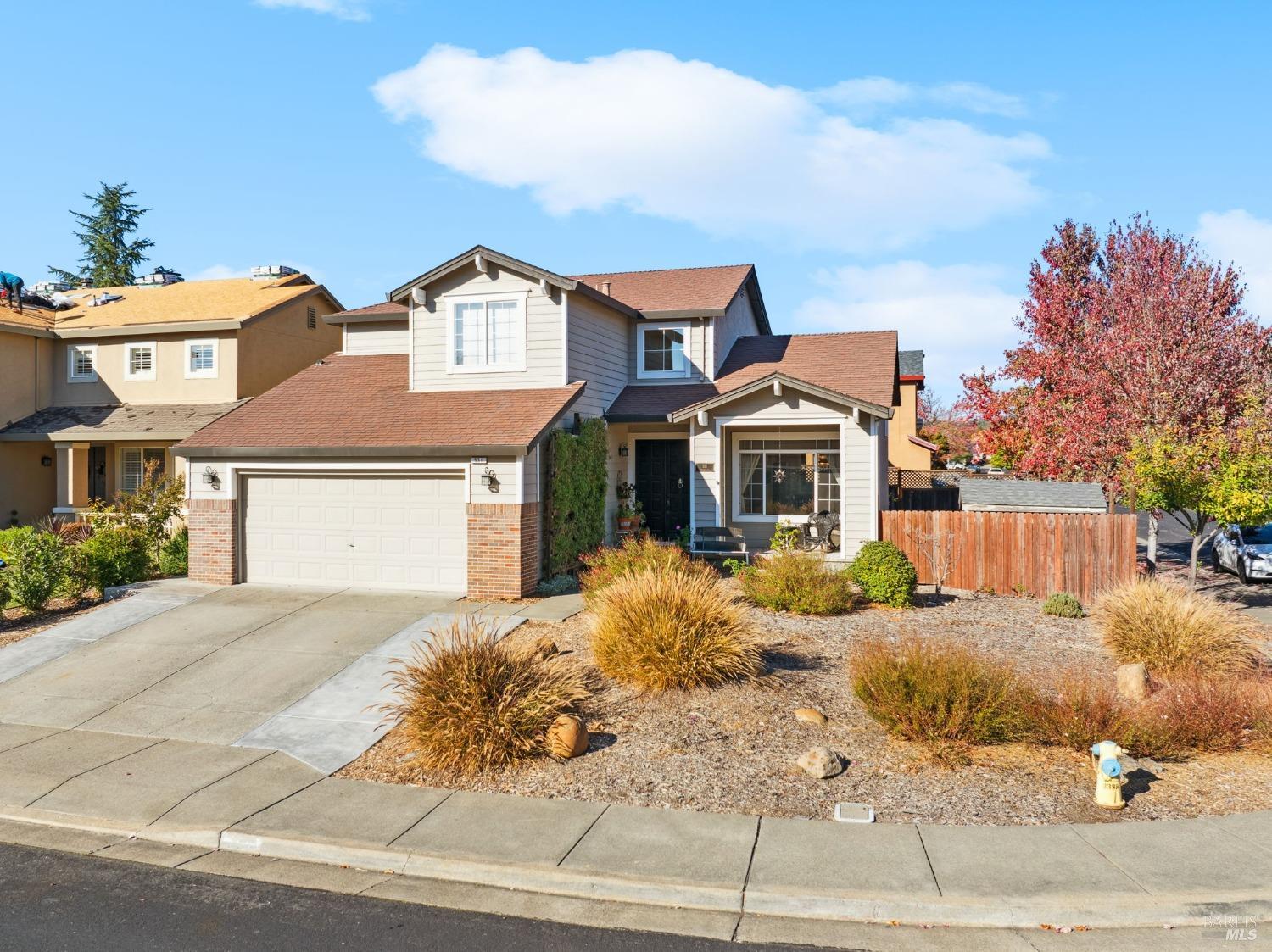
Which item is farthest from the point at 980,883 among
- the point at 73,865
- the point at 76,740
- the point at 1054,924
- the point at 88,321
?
the point at 88,321

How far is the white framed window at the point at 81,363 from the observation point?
79.1 feet

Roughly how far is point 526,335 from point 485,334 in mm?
900

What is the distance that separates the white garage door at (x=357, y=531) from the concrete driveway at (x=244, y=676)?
0.91m

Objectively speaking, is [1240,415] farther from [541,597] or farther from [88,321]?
[88,321]

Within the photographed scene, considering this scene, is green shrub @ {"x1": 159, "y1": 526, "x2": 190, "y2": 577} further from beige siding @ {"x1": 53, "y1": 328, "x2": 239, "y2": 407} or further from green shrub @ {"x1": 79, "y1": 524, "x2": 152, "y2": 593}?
beige siding @ {"x1": 53, "y1": 328, "x2": 239, "y2": 407}

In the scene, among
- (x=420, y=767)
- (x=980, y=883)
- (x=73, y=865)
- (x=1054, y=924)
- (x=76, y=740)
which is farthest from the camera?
(x=76, y=740)

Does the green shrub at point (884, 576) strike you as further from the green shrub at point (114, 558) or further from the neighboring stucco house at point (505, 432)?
the green shrub at point (114, 558)

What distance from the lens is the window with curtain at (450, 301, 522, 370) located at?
1781cm

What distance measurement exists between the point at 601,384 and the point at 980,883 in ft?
47.3

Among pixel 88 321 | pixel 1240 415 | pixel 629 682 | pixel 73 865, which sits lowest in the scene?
pixel 73 865

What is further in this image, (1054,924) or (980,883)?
(980,883)

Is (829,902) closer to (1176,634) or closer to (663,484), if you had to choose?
(1176,634)

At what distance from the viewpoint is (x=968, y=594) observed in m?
15.7

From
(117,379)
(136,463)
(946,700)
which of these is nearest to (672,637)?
(946,700)
